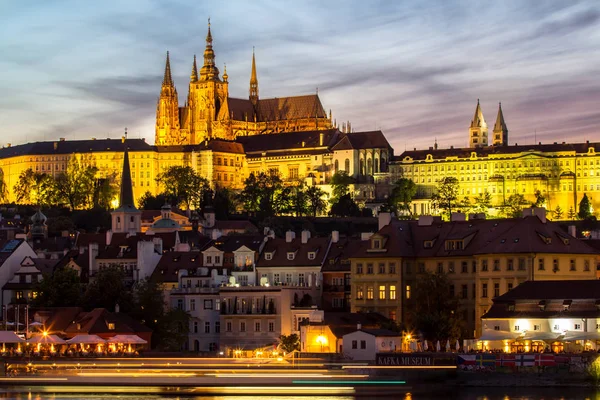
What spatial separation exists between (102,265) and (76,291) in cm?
979

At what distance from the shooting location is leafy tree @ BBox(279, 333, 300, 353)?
3391 inches

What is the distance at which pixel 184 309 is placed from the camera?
97.2m

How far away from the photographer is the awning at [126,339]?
87.4 meters

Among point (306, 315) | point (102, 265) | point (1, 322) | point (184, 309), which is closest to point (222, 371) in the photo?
point (306, 315)

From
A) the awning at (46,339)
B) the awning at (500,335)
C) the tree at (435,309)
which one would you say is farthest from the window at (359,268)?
→ the awning at (46,339)

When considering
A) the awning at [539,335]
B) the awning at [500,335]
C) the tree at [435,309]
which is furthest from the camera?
the tree at [435,309]

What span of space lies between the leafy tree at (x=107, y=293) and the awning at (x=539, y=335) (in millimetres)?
28350

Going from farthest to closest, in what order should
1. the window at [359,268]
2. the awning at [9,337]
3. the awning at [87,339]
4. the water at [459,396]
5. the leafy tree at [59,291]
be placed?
the leafy tree at [59,291], the window at [359,268], the awning at [87,339], the awning at [9,337], the water at [459,396]

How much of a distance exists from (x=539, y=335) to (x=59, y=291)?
3597 centimetres

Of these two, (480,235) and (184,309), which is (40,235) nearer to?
(184,309)

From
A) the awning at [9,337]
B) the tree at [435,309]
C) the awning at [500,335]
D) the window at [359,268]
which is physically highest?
the window at [359,268]

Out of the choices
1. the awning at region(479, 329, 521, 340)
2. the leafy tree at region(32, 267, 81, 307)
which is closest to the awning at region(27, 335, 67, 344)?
the leafy tree at region(32, 267, 81, 307)

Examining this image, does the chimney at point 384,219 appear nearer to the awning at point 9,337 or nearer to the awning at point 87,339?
the awning at point 87,339

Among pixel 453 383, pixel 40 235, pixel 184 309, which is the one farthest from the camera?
pixel 40 235
